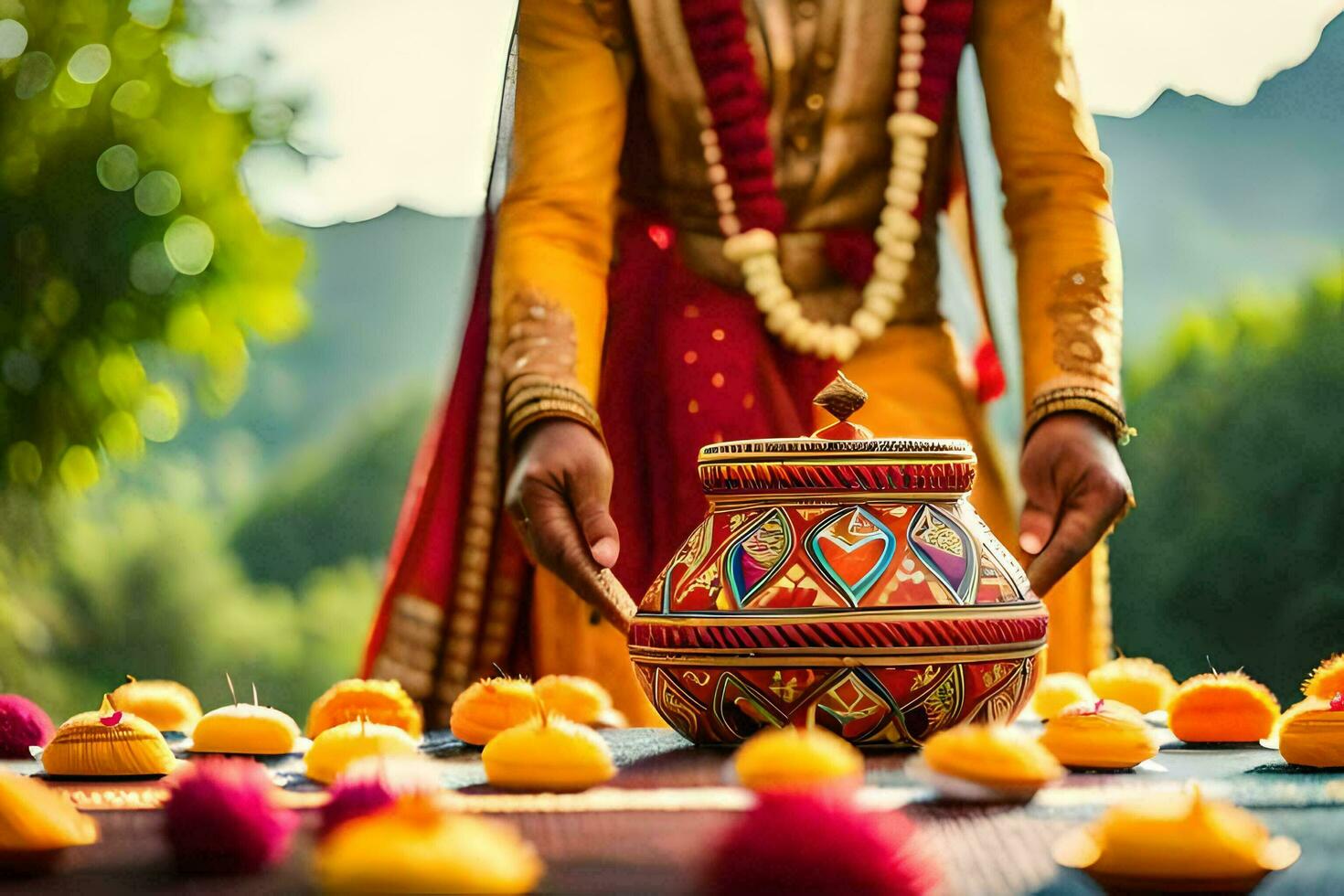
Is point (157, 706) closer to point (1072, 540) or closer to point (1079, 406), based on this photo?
point (1072, 540)

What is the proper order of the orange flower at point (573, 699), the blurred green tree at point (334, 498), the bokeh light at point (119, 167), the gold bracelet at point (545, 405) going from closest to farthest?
the orange flower at point (573, 699) < the gold bracelet at point (545, 405) < the bokeh light at point (119, 167) < the blurred green tree at point (334, 498)

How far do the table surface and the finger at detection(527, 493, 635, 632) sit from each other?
52 centimetres

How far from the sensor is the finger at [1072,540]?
1.59 m

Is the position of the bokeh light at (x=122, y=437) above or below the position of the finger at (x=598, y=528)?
above

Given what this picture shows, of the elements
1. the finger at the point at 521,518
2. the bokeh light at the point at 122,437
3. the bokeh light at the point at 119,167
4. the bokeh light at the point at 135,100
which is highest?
the bokeh light at the point at 135,100

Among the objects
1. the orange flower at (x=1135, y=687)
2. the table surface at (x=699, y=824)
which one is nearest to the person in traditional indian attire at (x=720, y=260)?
the orange flower at (x=1135, y=687)

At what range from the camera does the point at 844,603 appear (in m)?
1.03

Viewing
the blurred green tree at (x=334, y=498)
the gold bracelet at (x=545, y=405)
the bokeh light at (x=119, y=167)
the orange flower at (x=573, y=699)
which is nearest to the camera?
the orange flower at (x=573, y=699)

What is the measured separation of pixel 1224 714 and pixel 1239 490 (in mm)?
7550

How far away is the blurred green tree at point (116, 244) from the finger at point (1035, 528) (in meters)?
5.40

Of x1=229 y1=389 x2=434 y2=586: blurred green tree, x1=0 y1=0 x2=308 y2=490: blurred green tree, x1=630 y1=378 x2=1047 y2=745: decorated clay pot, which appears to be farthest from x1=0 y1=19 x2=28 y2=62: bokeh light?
x1=630 y1=378 x2=1047 y2=745: decorated clay pot

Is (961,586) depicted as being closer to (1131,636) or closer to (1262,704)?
(1262,704)

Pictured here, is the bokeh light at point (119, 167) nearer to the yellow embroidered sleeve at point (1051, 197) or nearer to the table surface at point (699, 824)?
the yellow embroidered sleeve at point (1051, 197)

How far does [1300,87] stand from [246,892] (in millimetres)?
7822
